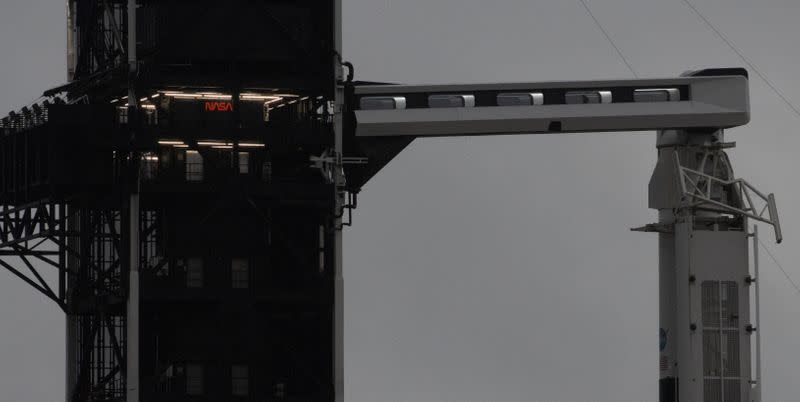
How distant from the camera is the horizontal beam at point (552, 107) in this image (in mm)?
118250

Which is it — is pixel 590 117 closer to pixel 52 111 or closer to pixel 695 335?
pixel 695 335

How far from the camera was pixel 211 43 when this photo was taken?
4697 inches

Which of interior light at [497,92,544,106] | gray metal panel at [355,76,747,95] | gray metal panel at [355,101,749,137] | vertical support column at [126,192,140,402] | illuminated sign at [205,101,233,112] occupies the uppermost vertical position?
gray metal panel at [355,76,747,95]

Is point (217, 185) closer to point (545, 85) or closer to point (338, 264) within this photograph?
point (338, 264)

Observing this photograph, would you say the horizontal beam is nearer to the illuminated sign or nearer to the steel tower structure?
the steel tower structure

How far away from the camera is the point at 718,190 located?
11862 cm

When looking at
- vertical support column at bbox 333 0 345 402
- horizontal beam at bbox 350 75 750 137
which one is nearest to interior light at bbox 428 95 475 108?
horizontal beam at bbox 350 75 750 137

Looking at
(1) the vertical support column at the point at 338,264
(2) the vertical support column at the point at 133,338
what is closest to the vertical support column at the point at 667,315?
(1) the vertical support column at the point at 338,264

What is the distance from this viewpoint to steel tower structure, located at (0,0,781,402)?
11794 centimetres

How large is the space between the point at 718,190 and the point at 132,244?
82.5ft

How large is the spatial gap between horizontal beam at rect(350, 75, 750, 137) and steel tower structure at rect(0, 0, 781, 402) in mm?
84

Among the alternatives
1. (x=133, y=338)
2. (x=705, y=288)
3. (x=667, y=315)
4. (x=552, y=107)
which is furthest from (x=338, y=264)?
(x=705, y=288)

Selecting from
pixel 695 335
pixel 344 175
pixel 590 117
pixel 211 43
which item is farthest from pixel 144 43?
pixel 695 335

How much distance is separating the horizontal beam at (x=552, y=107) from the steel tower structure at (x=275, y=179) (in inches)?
3.3
